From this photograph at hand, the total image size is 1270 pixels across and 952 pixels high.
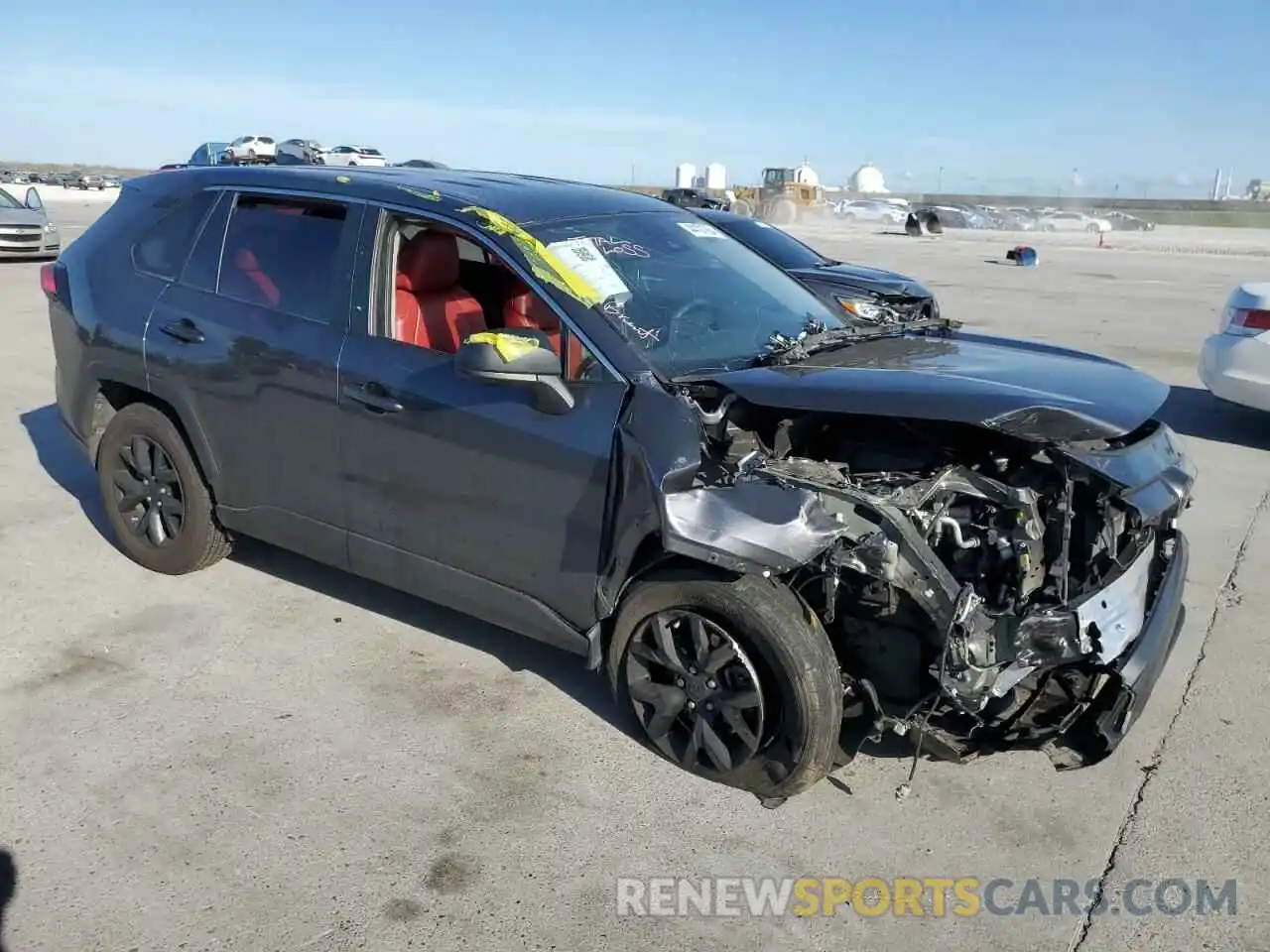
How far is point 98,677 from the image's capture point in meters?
4.11

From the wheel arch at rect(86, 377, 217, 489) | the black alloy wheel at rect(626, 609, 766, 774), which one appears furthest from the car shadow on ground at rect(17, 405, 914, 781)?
the wheel arch at rect(86, 377, 217, 489)

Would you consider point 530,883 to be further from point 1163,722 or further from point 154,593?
point 154,593

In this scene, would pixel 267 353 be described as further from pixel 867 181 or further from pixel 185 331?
pixel 867 181

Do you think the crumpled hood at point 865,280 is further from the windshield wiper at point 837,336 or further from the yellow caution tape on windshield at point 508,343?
the yellow caution tape on windshield at point 508,343

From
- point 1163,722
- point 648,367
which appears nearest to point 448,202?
point 648,367

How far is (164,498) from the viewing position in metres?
4.91

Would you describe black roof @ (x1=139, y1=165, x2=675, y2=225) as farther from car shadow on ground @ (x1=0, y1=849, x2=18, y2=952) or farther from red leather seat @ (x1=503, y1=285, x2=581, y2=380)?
car shadow on ground @ (x1=0, y1=849, x2=18, y2=952)

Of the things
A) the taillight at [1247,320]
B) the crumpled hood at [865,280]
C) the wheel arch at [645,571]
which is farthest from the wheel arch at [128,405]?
the taillight at [1247,320]

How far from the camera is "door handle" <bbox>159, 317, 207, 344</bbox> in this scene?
450cm

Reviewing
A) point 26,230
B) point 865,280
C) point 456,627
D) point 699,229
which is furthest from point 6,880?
point 26,230

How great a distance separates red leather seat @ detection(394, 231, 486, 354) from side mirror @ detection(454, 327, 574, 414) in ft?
2.11

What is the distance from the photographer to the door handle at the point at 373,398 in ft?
12.6

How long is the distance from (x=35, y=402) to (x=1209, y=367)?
9039 millimetres

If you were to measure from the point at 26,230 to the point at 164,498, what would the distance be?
16.3 meters
